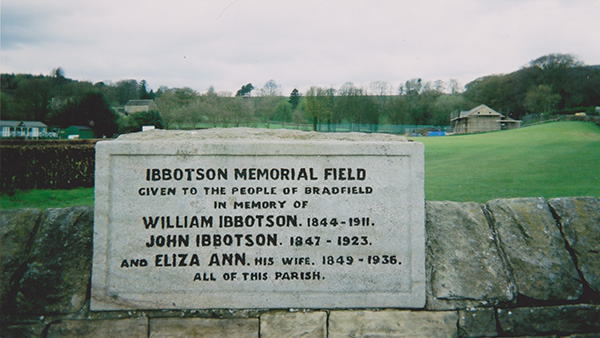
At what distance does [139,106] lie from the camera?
7.50m

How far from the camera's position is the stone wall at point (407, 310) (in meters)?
2.81

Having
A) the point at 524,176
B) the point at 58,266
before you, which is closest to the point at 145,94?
the point at 58,266

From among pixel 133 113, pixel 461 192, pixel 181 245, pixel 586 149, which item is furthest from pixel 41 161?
pixel 586 149

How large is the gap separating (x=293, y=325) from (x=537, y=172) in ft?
Answer: 21.6

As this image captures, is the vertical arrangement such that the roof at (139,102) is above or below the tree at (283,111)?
above

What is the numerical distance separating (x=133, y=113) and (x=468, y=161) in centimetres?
985

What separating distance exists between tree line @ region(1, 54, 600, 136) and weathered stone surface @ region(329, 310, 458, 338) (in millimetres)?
3686

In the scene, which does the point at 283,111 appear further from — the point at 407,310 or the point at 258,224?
the point at 407,310

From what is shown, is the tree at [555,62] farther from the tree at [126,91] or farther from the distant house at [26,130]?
Result: the distant house at [26,130]

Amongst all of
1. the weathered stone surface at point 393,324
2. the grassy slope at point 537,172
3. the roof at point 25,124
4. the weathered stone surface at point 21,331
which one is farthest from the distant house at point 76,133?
the weathered stone surface at point 393,324

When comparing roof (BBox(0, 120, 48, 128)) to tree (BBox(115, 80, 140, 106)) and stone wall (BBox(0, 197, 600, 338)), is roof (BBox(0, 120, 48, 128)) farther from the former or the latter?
stone wall (BBox(0, 197, 600, 338))

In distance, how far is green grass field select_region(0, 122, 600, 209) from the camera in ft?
18.9

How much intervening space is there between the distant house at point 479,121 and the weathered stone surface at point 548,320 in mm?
14564

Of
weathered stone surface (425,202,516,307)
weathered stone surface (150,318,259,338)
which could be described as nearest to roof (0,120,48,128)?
weathered stone surface (150,318,259,338)
